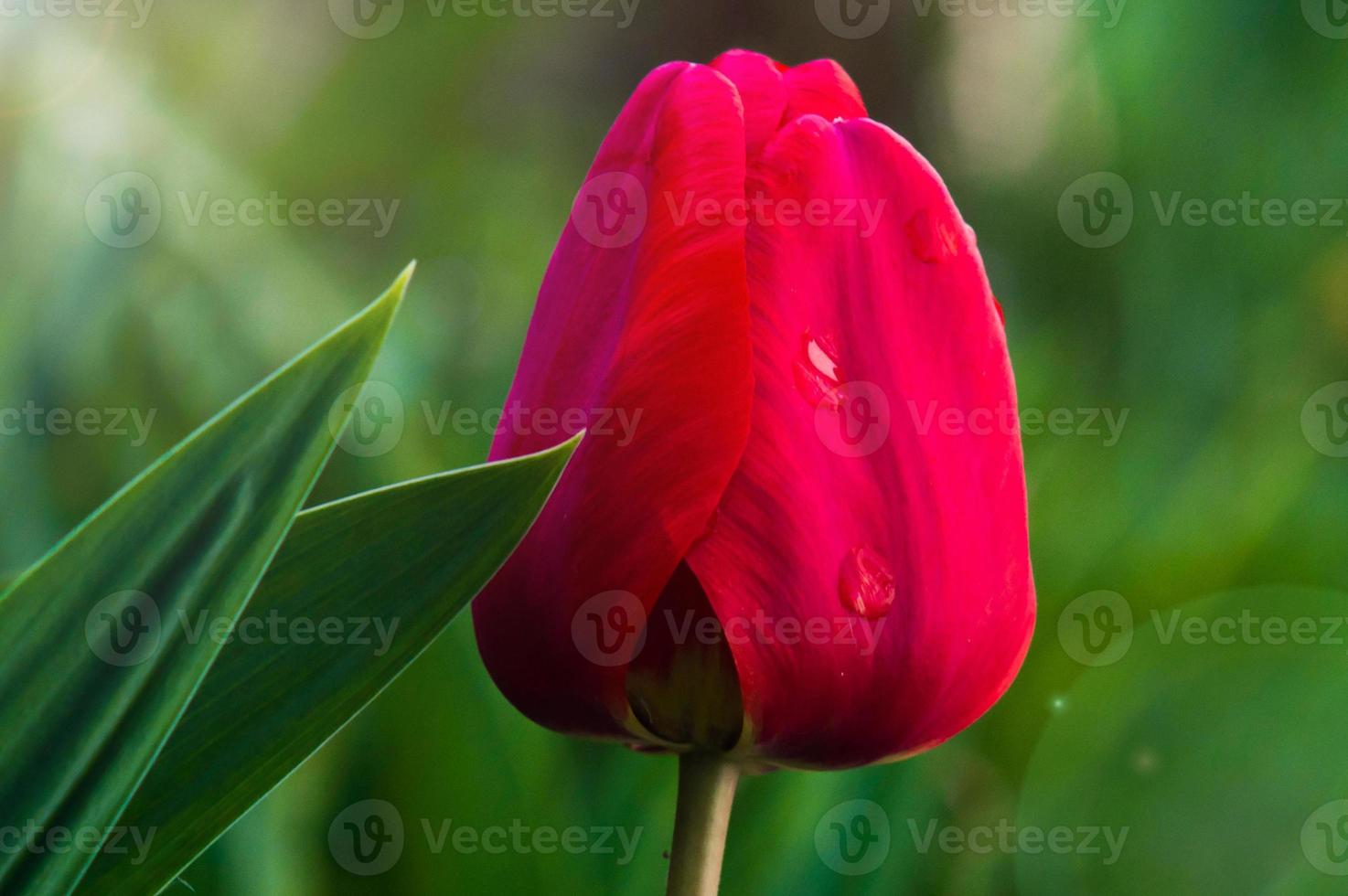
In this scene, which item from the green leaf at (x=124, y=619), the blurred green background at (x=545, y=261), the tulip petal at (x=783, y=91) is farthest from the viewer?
the blurred green background at (x=545, y=261)

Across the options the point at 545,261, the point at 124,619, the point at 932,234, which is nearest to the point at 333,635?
the point at 124,619

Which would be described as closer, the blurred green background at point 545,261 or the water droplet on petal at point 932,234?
the water droplet on petal at point 932,234

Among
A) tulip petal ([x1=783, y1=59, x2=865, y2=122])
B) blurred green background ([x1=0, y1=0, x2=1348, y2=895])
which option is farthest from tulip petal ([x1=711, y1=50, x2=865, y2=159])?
blurred green background ([x1=0, y1=0, x2=1348, y2=895])

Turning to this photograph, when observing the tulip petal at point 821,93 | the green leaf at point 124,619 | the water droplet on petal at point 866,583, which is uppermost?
the tulip petal at point 821,93

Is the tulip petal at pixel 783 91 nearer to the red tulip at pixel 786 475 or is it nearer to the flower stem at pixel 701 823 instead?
the red tulip at pixel 786 475

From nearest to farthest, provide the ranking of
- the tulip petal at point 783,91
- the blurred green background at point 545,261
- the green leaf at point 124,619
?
the green leaf at point 124,619 < the tulip petal at point 783,91 < the blurred green background at point 545,261

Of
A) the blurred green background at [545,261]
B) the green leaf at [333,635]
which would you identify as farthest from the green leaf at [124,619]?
the blurred green background at [545,261]

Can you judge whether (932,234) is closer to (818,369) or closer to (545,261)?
(818,369)

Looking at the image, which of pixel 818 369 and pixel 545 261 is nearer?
pixel 818 369

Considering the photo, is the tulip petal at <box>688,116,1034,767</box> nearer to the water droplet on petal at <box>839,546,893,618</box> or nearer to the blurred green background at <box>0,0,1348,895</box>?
the water droplet on petal at <box>839,546,893,618</box>
